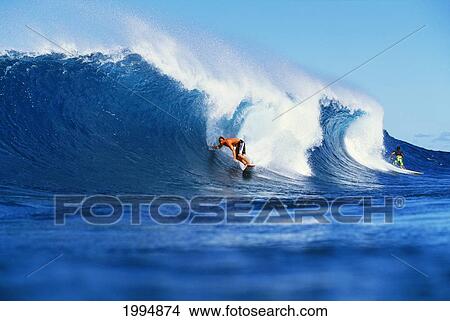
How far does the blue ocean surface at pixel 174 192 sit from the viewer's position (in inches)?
172

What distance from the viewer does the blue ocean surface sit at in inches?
172

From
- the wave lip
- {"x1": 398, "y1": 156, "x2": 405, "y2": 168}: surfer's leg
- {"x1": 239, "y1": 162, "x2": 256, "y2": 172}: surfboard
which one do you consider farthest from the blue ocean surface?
{"x1": 398, "y1": 156, "x2": 405, "y2": 168}: surfer's leg

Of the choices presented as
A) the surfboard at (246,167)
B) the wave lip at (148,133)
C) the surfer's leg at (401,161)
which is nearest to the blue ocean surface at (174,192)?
the wave lip at (148,133)

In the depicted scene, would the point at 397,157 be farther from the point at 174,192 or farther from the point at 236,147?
the point at 174,192

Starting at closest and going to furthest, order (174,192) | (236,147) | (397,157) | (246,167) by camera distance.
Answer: (174,192) → (236,147) → (246,167) → (397,157)

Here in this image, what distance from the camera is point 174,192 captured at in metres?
7.74

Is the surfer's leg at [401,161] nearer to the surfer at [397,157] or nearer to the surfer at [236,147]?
the surfer at [397,157]

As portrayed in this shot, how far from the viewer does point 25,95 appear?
1095 centimetres

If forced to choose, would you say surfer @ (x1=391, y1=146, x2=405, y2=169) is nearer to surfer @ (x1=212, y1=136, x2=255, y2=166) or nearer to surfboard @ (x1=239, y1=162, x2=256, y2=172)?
surfboard @ (x1=239, y1=162, x2=256, y2=172)

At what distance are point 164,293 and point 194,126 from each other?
6883mm

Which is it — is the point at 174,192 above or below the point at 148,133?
below

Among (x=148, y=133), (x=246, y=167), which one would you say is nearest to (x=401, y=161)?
(x=246, y=167)

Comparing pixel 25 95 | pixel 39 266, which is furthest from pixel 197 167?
pixel 39 266
